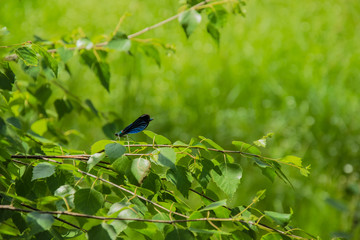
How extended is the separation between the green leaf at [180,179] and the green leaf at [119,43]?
0.44 metres

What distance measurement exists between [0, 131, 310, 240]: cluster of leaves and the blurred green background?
5.81ft

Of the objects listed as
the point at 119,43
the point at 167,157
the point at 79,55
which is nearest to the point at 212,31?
the point at 119,43

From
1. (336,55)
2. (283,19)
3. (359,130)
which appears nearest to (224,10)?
(359,130)

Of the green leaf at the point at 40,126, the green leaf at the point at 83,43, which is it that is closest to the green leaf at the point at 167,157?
the green leaf at the point at 83,43

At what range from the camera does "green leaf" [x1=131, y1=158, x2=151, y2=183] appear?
0.79 metres

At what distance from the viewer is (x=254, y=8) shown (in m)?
4.22

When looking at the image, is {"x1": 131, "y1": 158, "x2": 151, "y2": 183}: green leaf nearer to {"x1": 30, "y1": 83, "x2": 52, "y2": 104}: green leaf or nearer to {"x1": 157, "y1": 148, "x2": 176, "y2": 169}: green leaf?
{"x1": 157, "y1": 148, "x2": 176, "y2": 169}: green leaf

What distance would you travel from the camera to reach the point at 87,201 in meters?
0.79

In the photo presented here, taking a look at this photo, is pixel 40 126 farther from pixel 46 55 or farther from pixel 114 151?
pixel 114 151

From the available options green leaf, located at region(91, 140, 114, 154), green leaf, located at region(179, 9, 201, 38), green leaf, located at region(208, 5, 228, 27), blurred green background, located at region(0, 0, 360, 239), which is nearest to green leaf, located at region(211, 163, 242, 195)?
green leaf, located at region(91, 140, 114, 154)

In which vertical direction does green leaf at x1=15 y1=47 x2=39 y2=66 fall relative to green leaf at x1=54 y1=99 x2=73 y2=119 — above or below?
above

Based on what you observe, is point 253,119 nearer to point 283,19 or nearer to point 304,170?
point 283,19

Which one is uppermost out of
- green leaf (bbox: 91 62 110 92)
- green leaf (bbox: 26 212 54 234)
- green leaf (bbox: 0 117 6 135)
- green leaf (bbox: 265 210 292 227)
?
green leaf (bbox: 0 117 6 135)

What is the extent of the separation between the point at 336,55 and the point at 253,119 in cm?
105
